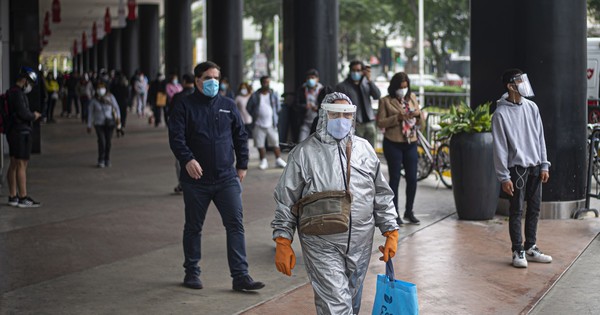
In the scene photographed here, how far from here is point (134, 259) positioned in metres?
9.74

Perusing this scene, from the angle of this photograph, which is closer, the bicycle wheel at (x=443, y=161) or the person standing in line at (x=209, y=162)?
the person standing in line at (x=209, y=162)

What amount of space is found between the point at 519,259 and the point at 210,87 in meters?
3.44

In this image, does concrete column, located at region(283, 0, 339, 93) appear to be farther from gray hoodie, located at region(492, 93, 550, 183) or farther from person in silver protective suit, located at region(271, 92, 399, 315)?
person in silver protective suit, located at region(271, 92, 399, 315)

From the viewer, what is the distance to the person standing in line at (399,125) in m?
11.3

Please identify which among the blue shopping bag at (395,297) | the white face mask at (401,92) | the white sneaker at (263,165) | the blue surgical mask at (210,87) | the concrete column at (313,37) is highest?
the concrete column at (313,37)

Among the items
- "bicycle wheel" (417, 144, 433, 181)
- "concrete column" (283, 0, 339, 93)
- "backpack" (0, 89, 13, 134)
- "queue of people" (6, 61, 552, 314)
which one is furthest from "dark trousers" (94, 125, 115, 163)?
"bicycle wheel" (417, 144, 433, 181)

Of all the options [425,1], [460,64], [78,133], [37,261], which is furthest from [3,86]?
[425,1]

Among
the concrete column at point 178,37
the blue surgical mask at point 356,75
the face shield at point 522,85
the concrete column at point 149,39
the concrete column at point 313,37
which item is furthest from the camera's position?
the concrete column at point 149,39

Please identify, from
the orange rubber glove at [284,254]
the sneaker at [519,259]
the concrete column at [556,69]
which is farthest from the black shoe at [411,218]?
the orange rubber glove at [284,254]

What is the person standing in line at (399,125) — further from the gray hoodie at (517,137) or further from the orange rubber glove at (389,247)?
the orange rubber glove at (389,247)

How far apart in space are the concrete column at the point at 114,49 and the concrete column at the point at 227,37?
3842 cm

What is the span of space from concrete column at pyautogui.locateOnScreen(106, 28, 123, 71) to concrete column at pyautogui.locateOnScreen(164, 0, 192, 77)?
2757 cm

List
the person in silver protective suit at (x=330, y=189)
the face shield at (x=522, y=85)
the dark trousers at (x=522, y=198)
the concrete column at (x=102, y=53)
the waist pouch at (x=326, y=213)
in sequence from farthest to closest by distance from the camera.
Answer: the concrete column at (x=102, y=53) → the dark trousers at (x=522, y=198) → the face shield at (x=522, y=85) → the person in silver protective suit at (x=330, y=189) → the waist pouch at (x=326, y=213)

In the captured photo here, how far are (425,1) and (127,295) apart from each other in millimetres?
38930
